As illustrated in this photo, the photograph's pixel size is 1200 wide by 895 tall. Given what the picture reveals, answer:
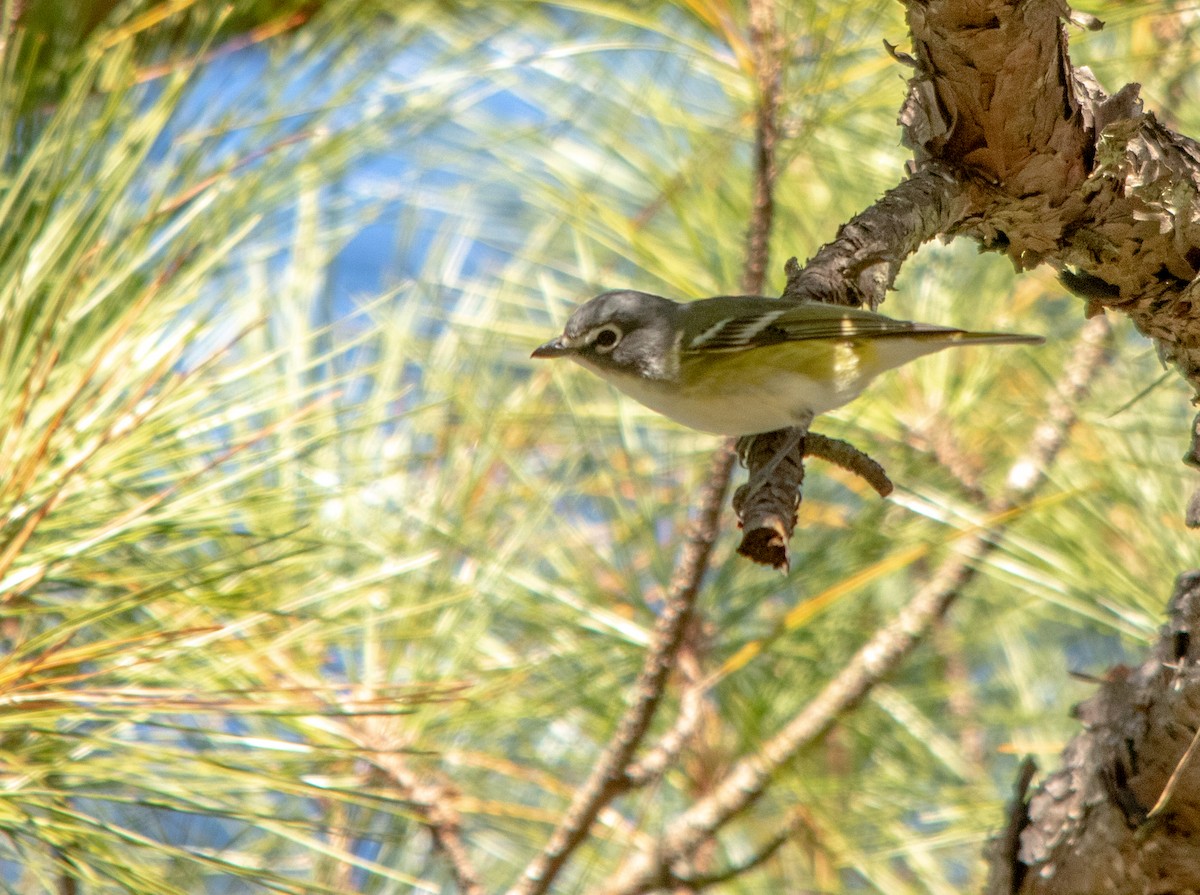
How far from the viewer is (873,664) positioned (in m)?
1.91

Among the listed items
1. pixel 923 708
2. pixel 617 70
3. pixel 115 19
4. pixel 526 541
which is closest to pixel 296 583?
pixel 526 541

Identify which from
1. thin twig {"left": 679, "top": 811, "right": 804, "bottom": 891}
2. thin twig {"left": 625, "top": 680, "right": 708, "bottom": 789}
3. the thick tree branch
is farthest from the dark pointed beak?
thin twig {"left": 679, "top": 811, "right": 804, "bottom": 891}

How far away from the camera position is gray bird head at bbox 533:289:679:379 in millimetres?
1658

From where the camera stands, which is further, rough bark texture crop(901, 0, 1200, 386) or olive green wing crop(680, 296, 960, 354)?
olive green wing crop(680, 296, 960, 354)

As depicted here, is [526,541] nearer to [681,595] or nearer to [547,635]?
[547,635]

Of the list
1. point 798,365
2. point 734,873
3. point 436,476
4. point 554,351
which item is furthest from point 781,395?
point 436,476

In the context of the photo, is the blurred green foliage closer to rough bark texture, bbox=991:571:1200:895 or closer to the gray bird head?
the gray bird head

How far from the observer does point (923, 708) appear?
2744mm

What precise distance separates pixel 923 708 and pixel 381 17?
1.77m

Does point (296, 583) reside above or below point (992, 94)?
below

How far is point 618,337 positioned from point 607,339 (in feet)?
0.05

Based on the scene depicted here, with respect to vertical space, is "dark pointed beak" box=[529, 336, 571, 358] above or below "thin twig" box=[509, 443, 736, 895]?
above

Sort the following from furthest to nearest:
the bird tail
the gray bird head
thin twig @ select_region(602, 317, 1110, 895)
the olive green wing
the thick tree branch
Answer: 1. thin twig @ select_region(602, 317, 1110, 895)
2. the gray bird head
3. the olive green wing
4. the bird tail
5. the thick tree branch

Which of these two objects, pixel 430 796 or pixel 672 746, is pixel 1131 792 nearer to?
pixel 672 746
